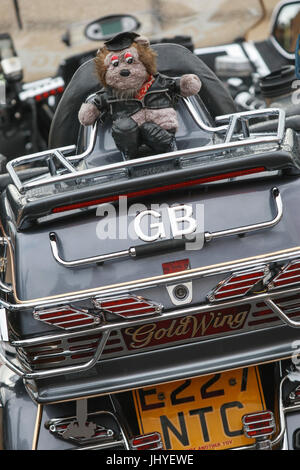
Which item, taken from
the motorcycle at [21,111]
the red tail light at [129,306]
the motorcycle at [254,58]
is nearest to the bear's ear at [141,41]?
the red tail light at [129,306]

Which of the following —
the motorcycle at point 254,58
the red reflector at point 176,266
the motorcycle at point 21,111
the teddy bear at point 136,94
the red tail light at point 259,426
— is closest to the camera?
the red reflector at point 176,266

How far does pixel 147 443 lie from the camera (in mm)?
2891

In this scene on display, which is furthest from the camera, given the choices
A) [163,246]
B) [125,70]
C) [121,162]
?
[125,70]

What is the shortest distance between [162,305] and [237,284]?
0.32m

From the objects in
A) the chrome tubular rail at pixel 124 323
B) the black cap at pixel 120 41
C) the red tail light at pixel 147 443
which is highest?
the black cap at pixel 120 41

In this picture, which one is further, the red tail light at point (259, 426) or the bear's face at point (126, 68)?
the bear's face at point (126, 68)

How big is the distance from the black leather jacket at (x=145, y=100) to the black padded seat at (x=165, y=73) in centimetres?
70

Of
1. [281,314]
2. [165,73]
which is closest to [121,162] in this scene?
[281,314]

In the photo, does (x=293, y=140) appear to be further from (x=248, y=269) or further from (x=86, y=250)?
(x=86, y=250)

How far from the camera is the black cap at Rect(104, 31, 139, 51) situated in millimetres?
3553

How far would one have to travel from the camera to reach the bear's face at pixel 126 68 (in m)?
3.51

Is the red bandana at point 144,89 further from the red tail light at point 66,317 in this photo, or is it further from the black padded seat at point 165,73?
the red tail light at point 66,317

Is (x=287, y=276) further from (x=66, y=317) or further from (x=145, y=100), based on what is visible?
(x=145, y=100)

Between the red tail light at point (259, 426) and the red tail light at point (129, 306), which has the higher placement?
the red tail light at point (129, 306)
